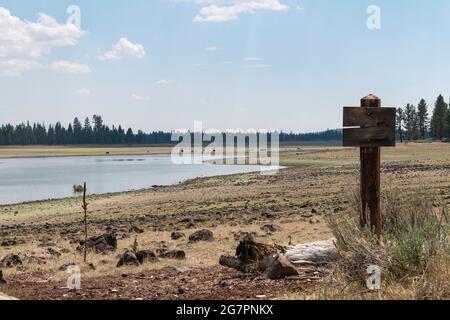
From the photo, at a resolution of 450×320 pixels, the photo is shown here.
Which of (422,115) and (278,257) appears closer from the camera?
(278,257)

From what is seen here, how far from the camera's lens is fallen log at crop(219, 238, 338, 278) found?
849cm

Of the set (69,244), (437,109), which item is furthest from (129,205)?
(437,109)

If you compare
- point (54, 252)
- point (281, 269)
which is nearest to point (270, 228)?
point (54, 252)

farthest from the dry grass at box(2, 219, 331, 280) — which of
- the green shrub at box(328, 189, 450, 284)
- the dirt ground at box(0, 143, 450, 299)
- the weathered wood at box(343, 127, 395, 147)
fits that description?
the weathered wood at box(343, 127, 395, 147)

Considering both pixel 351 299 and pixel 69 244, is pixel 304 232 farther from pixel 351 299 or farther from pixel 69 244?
pixel 351 299

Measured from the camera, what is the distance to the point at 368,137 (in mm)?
7590

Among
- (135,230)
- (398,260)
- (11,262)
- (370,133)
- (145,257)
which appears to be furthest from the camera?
(135,230)

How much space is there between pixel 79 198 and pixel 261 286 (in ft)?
128

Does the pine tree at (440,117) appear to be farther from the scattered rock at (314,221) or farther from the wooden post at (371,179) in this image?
the wooden post at (371,179)

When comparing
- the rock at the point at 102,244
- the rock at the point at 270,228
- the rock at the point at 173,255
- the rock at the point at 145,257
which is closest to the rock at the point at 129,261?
the rock at the point at 145,257

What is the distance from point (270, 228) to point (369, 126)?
13.3 m

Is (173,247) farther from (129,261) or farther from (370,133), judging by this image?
(370,133)
